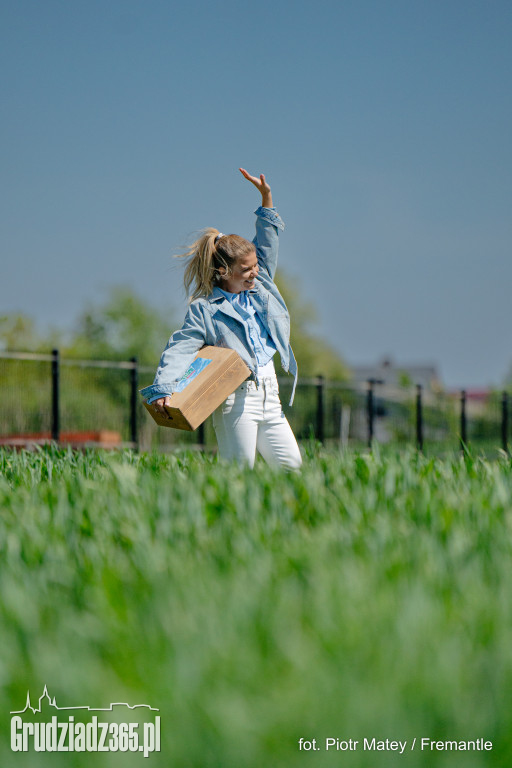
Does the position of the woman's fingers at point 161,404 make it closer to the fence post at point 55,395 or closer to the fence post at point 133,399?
the fence post at point 55,395

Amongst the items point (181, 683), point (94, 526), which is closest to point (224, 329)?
point (94, 526)

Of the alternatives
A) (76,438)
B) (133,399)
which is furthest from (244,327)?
(76,438)

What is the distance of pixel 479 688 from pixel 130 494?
187 centimetres

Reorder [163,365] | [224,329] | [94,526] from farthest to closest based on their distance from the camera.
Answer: [224,329], [163,365], [94,526]

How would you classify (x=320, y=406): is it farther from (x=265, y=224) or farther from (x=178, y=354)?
(x=178, y=354)

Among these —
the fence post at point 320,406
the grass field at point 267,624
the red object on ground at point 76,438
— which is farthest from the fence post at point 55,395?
the grass field at point 267,624

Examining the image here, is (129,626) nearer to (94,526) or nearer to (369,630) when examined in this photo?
(369,630)

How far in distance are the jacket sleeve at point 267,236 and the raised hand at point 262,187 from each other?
0.17ft

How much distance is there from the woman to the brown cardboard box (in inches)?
5.6

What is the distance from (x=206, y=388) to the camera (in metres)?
4.62

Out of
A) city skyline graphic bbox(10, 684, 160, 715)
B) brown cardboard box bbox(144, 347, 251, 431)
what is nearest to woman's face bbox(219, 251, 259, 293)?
brown cardboard box bbox(144, 347, 251, 431)

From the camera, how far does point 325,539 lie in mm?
2352

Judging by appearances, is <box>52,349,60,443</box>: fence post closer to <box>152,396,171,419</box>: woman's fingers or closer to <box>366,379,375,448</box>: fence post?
<box>366,379,375,448</box>: fence post

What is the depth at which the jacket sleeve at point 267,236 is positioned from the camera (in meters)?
5.28
